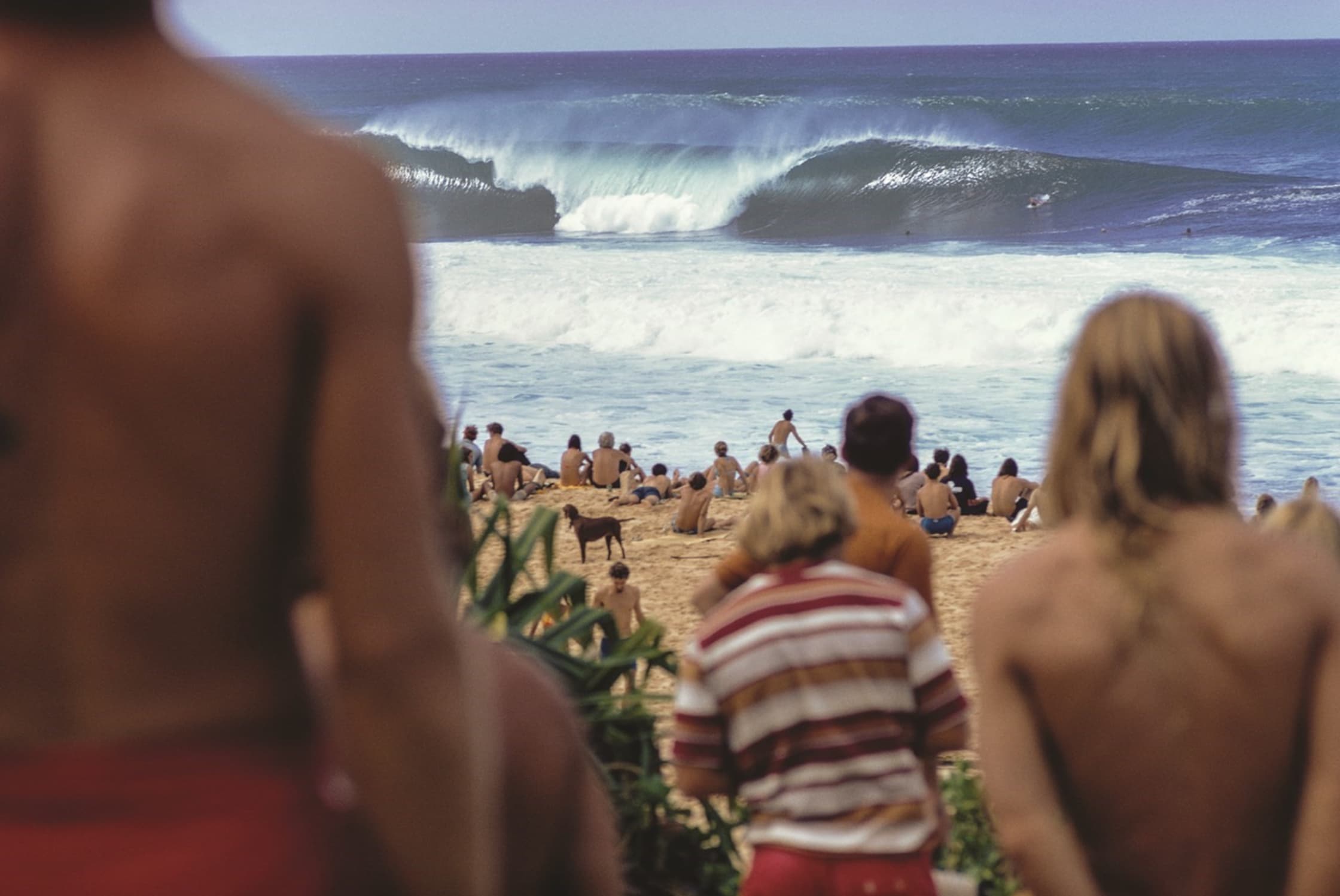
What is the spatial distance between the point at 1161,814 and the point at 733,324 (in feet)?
79.2

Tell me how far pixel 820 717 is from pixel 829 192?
36933 mm

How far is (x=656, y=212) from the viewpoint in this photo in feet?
128

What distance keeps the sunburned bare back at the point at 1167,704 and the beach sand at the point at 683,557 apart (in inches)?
264

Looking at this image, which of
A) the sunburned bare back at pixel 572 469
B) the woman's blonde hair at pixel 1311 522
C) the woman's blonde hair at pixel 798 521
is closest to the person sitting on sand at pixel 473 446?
the sunburned bare back at pixel 572 469

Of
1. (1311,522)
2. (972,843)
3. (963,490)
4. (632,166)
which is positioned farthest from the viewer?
(632,166)

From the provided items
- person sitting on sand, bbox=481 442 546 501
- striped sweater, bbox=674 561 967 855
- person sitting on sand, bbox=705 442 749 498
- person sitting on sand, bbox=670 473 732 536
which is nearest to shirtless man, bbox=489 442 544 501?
person sitting on sand, bbox=481 442 546 501

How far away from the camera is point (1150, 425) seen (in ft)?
6.20

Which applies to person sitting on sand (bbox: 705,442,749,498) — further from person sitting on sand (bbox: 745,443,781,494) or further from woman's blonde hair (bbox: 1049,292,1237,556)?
woman's blonde hair (bbox: 1049,292,1237,556)

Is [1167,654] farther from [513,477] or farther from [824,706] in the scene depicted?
[513,477]

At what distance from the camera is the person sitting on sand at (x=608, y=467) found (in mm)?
16109

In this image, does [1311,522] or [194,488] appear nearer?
[194,488]

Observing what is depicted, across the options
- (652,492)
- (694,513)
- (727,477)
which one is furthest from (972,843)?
(727,477)

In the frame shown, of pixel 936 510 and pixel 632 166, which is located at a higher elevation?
pixel 632 166

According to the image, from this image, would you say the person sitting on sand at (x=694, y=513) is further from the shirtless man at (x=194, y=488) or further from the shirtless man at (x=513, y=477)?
the shirtless man at (x=194, y=488)
